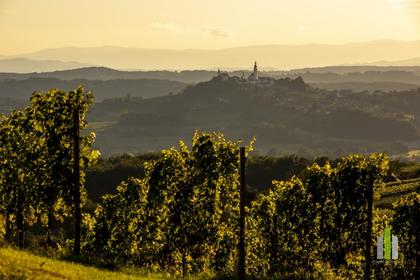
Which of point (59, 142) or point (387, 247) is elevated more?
point (59, 142)

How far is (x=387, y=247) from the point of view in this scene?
49.0m

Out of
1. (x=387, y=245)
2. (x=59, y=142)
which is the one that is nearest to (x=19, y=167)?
(x=59, y=142)

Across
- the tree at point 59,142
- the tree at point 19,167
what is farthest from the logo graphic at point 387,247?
the tree at point 19,167

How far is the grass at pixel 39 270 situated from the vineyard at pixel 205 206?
436 inches

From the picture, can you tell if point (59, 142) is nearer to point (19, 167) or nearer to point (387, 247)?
point (19, 167)

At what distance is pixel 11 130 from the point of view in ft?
153

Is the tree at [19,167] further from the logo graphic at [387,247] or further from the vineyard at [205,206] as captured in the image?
the logo graphic at [387,247]

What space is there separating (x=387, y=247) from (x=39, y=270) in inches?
1373

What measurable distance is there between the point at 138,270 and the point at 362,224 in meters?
24.8

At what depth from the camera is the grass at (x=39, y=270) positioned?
892 inches

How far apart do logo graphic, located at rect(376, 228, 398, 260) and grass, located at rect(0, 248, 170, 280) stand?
1068 inches

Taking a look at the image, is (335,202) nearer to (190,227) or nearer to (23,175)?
(190,227)

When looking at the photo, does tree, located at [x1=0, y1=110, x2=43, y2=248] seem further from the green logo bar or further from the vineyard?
the green logo bar

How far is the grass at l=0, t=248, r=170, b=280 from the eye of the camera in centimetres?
2267
